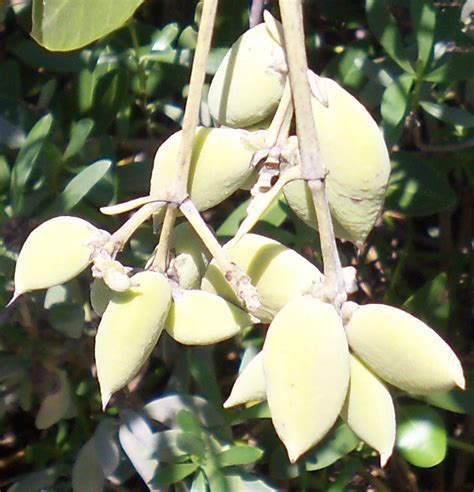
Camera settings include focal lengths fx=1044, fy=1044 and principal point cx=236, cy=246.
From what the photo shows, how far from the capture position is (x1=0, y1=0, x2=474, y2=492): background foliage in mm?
1001

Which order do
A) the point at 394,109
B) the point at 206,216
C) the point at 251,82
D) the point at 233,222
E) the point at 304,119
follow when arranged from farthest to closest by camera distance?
the point at 206,216 < the point at 233,222 < the point at 394,109 < the point at 251,82 < the point at 304,119

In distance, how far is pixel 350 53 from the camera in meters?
1.05

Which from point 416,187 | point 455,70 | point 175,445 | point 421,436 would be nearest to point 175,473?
point 175,445

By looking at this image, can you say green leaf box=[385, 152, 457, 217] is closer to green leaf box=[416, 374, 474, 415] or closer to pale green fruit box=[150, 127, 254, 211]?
green leaf box=[416, 374, 474, 415]

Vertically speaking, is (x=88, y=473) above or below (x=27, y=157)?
below

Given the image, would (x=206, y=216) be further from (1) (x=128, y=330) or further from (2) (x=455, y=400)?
(1) (x=128, y=330)

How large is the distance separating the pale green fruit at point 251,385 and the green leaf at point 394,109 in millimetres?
359

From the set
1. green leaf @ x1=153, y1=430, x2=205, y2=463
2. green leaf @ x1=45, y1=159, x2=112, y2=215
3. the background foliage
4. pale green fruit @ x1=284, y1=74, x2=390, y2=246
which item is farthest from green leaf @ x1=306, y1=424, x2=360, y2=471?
pale green fruit @ x1=284, y1=74, x2=390, y2=246

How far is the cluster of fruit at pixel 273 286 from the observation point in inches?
22.5

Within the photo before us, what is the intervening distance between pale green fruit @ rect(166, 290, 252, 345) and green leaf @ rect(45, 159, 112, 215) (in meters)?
0.33

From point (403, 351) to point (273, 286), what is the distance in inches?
3.6

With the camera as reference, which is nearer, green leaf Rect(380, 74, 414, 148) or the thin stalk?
the thin stalk

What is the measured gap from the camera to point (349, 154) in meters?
0.62

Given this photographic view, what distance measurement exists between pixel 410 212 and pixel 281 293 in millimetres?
437
